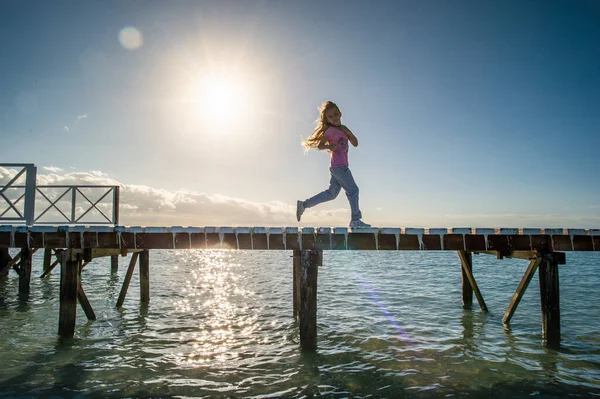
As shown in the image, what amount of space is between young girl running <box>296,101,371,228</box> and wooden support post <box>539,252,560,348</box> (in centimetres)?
411

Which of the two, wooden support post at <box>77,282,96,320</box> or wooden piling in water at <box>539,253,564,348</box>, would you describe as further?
wooden support post at <box>77,282,96,320</box>

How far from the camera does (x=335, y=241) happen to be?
824cm

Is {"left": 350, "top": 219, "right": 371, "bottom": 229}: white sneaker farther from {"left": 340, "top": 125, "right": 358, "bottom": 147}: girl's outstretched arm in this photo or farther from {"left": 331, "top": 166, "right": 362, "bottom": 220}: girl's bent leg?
{"left": 340, "top": 125, "right": 358, "bottom": 147}: girl's outstretched arm

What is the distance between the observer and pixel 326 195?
8.63 m

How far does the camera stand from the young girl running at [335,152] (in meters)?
8.40

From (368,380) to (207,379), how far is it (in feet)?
9.88

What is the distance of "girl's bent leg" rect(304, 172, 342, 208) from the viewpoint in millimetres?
8625

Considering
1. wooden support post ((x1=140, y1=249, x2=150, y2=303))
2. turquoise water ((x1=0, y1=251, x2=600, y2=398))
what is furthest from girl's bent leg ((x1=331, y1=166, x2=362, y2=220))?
wooden support post ((x1=140, y1=249, x2=150, y2=303))

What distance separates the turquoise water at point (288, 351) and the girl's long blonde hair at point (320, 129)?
4.59m

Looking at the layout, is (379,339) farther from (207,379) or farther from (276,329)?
(207,379)

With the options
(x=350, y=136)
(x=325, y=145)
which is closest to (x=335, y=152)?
(x=325, y=145)

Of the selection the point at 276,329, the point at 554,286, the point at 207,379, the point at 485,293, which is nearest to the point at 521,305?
the point at 485,293

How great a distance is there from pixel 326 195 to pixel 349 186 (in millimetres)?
549

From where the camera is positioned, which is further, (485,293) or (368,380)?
(485,293)
